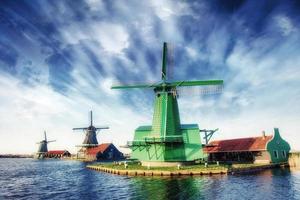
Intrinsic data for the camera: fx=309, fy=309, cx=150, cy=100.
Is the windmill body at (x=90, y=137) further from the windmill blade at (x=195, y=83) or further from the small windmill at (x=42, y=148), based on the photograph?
the windmill blade at (x=195, y=83)

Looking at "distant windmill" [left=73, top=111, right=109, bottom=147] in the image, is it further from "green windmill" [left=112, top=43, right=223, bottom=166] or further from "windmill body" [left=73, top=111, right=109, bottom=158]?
"green windmill" [left=112, top=43, right=223, bottom=166]

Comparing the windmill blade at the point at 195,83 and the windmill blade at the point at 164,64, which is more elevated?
the windmill blade at the point at 164,64

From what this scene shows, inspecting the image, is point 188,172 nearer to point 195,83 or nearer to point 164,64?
point 195,83

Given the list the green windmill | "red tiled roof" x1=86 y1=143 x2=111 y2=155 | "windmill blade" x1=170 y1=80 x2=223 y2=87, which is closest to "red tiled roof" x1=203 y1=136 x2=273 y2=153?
the green windmill

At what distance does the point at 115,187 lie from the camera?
30734 millimetres

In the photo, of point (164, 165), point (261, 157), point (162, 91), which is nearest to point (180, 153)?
point (164, 165)

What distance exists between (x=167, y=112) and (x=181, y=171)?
391 inches

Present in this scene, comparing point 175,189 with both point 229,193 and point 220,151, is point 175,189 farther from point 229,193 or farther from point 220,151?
point 220,151

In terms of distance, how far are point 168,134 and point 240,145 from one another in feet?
52.8

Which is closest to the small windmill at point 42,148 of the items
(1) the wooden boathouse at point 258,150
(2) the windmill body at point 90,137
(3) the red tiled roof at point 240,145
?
(2) the windmill body at point 90,137

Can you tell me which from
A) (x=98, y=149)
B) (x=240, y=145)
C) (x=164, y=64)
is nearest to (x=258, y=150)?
(x=240, y=145)

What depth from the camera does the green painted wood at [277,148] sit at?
47.0 metres

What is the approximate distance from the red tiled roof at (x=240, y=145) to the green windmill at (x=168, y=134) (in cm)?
1017

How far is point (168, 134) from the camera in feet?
145
